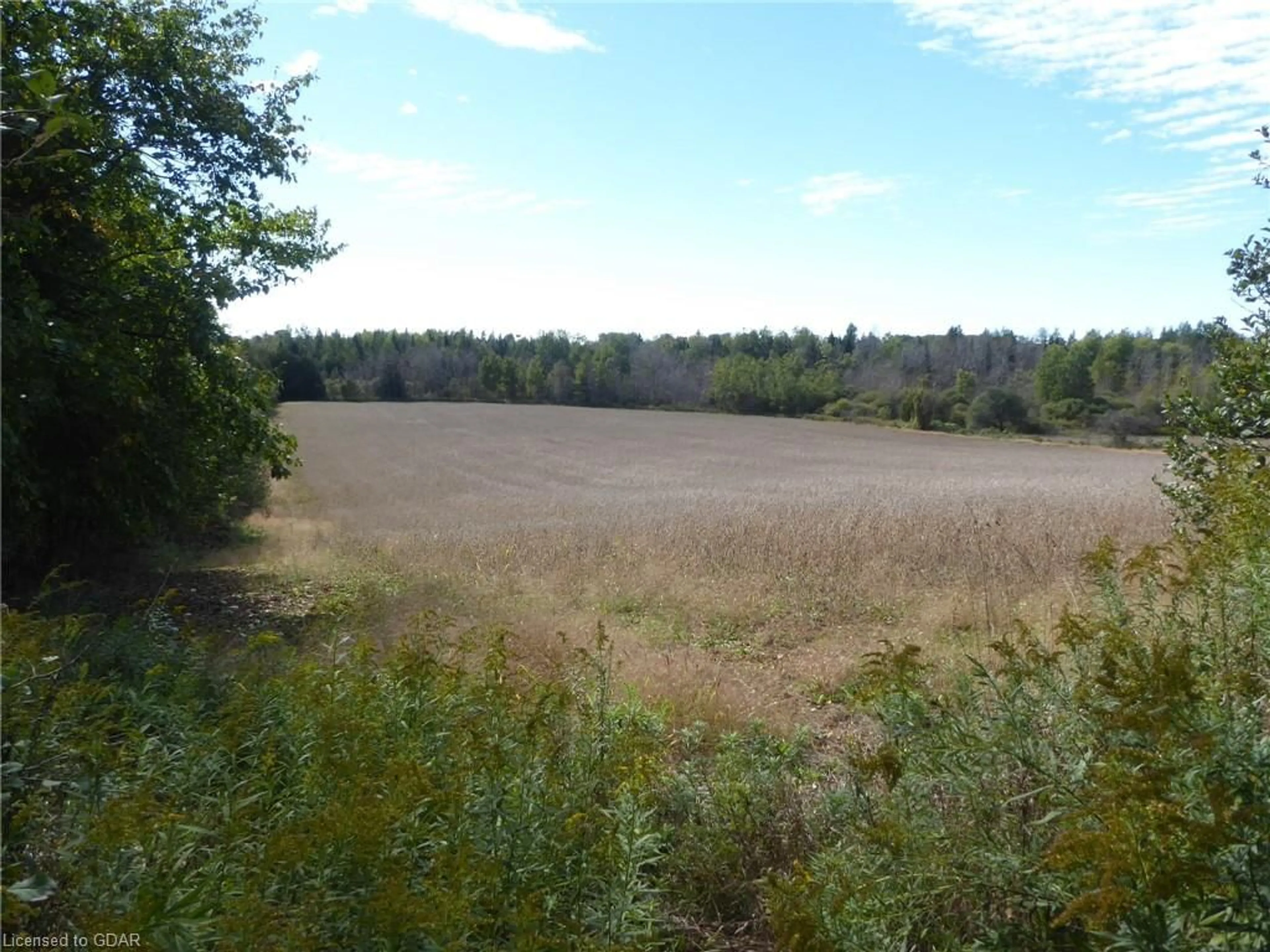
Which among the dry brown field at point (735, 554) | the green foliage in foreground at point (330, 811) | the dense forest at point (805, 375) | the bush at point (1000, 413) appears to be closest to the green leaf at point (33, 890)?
the green foliage in foreground at point (330, 811)

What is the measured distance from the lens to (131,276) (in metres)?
11.1

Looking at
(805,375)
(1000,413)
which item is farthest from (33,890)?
(805,375)

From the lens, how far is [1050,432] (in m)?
61.7

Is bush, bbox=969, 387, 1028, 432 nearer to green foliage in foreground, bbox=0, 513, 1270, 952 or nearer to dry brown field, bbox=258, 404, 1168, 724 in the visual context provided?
dry brown field, bbox=258, 404, 1168, 724

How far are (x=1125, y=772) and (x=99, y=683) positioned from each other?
4349mm

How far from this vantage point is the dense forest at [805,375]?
215 feet

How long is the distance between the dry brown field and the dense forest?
3013cm

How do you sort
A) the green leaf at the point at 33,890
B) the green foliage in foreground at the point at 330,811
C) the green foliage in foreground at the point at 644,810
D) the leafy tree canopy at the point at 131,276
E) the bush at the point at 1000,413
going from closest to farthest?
the green leaf at the point at 33,890 → the green foliage in foreground at the point at 644,810 → the green foliage in foreground at the point at 330,811 → the leafy tree canopy at the point at 131,276 → the bush at the point at 1000,413

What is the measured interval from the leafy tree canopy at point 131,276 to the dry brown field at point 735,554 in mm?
3583

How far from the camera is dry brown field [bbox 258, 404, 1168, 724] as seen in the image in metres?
9.80

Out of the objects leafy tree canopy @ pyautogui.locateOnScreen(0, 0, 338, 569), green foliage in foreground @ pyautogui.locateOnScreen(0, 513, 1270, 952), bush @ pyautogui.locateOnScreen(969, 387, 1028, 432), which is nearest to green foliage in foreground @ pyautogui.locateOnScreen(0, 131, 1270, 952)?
green foliage in foreground @ pyautogui.locateOnScreen(0, 513, 1270, 952)

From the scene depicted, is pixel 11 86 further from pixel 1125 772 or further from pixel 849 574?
pixel 849 574

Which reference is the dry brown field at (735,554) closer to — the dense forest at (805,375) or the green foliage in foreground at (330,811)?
the green foliage in foreground at (330,811)

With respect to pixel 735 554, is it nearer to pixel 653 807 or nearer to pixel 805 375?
pixel 653 807
